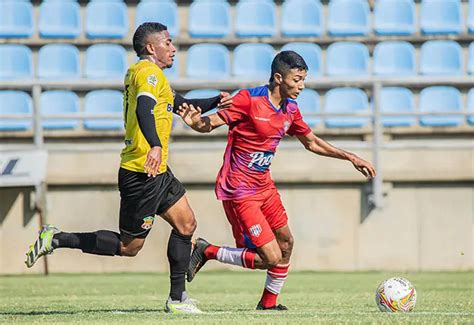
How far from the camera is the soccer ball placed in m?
6.94

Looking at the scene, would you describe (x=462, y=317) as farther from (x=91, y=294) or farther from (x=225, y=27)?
(x=225, y=27)

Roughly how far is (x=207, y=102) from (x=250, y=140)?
393 millimetres

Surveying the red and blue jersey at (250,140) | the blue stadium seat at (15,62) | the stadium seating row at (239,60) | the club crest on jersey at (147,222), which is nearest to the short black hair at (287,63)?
the red and blue jersey at (250,140)

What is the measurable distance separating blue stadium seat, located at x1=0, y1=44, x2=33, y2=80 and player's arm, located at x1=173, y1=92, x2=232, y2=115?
9.66 metres

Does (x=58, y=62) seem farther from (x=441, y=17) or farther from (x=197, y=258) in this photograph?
(x=197, y=258)

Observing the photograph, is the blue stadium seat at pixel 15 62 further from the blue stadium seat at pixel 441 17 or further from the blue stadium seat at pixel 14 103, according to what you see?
the blue stadium seat at pixel 441 17

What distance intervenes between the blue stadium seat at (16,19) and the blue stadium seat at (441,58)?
6213 millimetres

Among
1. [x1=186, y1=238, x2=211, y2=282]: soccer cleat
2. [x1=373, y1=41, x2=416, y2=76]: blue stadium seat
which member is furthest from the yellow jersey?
[x1=373, y1=41, x2=416, y2=76]: blue stadium seat

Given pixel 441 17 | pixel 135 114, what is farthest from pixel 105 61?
pixel 135 114

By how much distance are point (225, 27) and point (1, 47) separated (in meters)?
3.51

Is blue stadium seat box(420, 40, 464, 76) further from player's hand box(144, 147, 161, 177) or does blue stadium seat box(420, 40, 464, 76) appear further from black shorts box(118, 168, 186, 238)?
player's hand box(144, 147, 161, 177)

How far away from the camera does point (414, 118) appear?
15.5 metres

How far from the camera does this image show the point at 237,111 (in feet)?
23.7

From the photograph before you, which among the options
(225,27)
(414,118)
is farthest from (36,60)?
(414,118)
